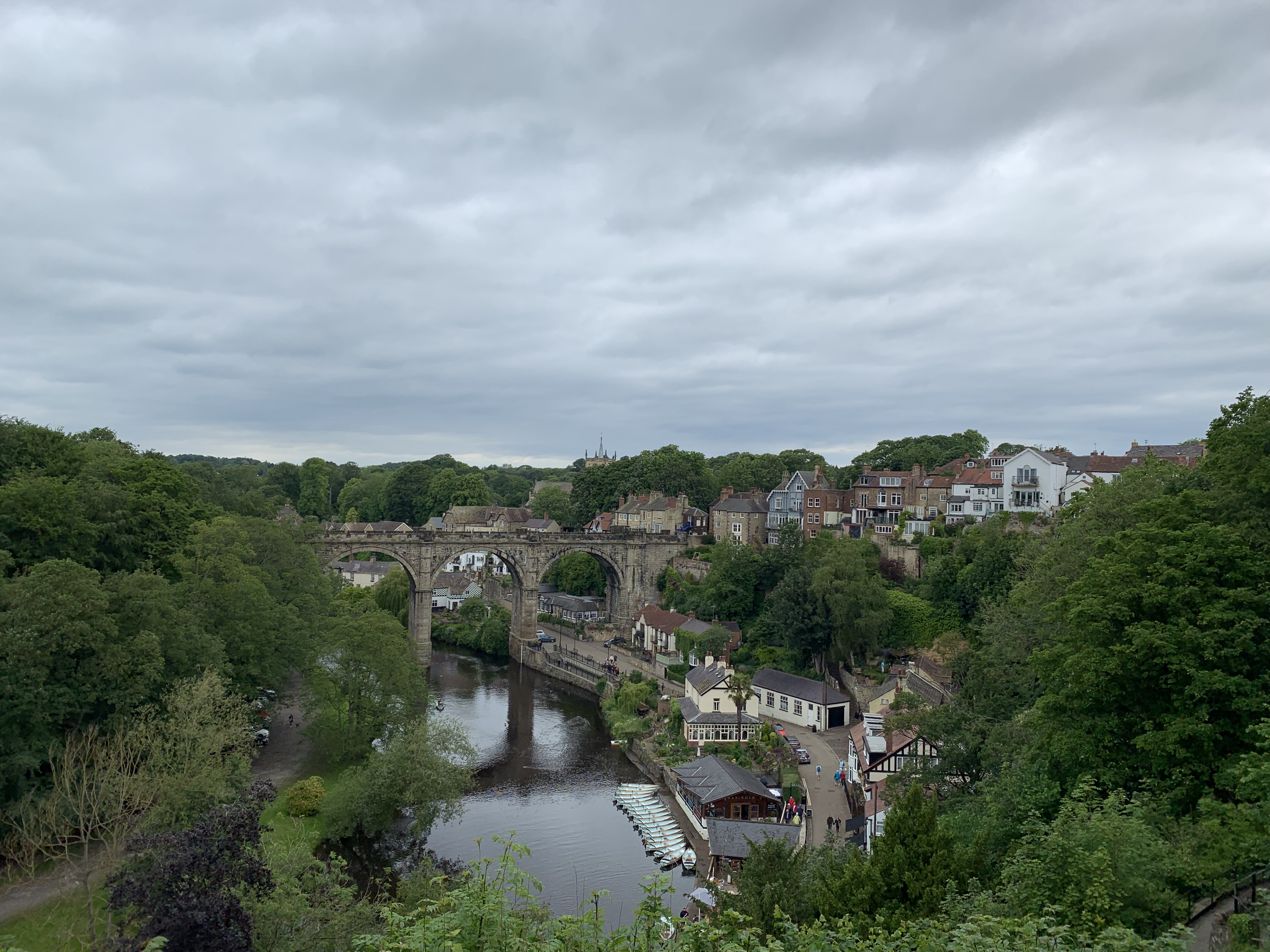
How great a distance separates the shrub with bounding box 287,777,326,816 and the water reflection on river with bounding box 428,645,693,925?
3.72 m

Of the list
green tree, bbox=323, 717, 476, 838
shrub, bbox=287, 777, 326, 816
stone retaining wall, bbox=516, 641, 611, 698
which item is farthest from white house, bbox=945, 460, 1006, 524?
shrub, bbox=287, 777, 326, 816

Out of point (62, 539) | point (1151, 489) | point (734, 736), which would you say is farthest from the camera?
point (734, 736)

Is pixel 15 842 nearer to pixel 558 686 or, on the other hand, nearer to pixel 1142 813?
pixel 1142 813

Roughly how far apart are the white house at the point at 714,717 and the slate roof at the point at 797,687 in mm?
1946

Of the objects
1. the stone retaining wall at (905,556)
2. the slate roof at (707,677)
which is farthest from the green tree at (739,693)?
Answer: the stone retaining wall at (905,556)

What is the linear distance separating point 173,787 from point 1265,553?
75.8 ft

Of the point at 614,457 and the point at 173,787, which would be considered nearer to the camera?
the point at 173,787

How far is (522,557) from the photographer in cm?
5553

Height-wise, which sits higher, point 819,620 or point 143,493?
point 143,493

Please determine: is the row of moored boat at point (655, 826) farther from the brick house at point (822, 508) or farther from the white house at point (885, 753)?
the brick house at point (822, 508)

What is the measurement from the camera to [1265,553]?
1523 centimetres

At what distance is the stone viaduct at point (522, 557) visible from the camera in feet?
168

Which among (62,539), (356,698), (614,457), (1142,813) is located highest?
(614,457)

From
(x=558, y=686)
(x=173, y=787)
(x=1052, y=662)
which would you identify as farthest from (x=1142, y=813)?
(x=558, y=686)
